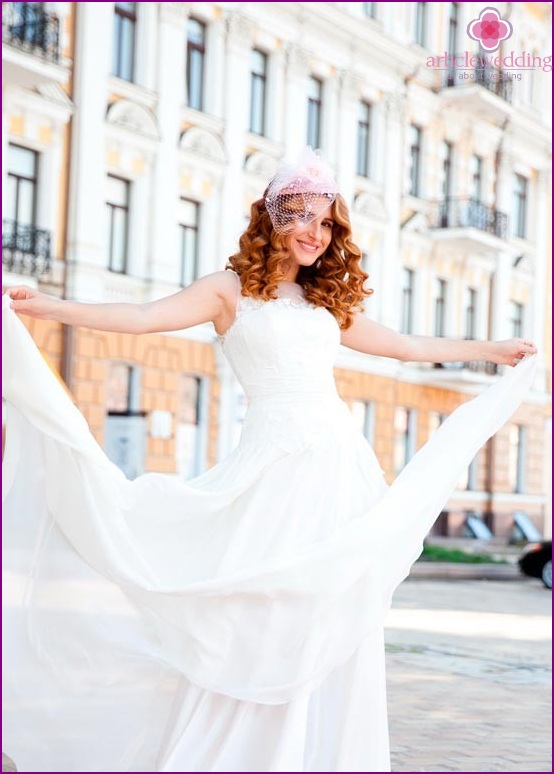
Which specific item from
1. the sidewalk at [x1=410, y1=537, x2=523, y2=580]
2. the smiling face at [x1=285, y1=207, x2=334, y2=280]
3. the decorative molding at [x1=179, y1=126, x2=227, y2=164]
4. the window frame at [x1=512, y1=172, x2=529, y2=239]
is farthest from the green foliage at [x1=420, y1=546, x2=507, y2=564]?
the smiling face at [x1=285, y1=207, x2=334, y2=280]

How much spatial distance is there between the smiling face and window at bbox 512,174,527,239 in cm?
3103

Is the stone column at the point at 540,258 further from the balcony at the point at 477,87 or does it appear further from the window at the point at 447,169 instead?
the window at the point at 447,169

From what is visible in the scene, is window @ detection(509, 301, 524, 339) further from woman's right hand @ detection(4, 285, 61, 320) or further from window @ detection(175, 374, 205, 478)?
woman's right hand @ detection(4, 285, 61, 320)

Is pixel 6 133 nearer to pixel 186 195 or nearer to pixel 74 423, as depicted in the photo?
Result: pixel 186 195

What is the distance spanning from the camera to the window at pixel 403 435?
2934 cm

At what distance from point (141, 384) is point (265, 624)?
18.1 m

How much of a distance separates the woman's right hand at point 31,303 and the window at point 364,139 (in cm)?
2463

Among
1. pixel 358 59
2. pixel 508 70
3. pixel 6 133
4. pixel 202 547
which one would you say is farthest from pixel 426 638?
pixel 508 70

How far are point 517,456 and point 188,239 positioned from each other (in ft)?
47.9

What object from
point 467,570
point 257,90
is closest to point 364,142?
point 257,90

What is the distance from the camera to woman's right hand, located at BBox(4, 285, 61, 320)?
407 centimetres

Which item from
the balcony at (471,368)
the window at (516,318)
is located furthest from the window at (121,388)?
the window at (516,318)

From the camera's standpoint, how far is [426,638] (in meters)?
10.1

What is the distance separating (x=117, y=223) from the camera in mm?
21906
